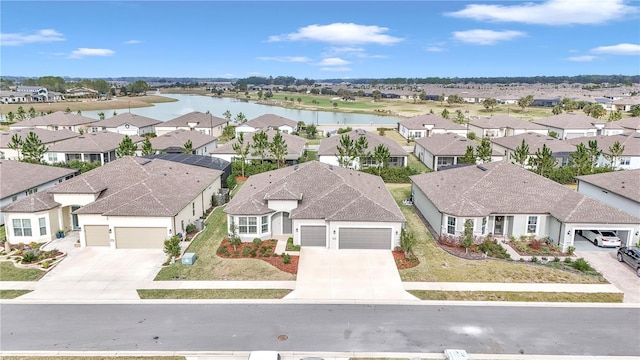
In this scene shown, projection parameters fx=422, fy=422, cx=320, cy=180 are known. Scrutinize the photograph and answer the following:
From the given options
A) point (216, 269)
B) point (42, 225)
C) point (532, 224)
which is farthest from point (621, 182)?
point (42, 225)

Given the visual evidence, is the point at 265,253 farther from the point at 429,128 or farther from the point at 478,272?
the point at 429,128

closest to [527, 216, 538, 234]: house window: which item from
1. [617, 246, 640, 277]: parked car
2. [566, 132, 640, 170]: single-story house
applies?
[617, 246, 640, 277]: parked car

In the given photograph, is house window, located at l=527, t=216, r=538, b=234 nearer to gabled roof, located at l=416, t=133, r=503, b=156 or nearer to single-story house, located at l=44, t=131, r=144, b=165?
gabled roof, located at l=416, t=133, r=503, b=156

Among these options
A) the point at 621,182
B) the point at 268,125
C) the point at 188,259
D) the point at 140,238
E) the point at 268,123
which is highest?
the point at 268,123

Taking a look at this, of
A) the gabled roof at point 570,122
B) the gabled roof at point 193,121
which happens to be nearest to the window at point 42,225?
the gabled roof at point 193,121

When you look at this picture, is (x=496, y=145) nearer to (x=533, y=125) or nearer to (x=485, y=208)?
(x=533, y=125)

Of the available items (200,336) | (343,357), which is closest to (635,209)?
(343,357)
